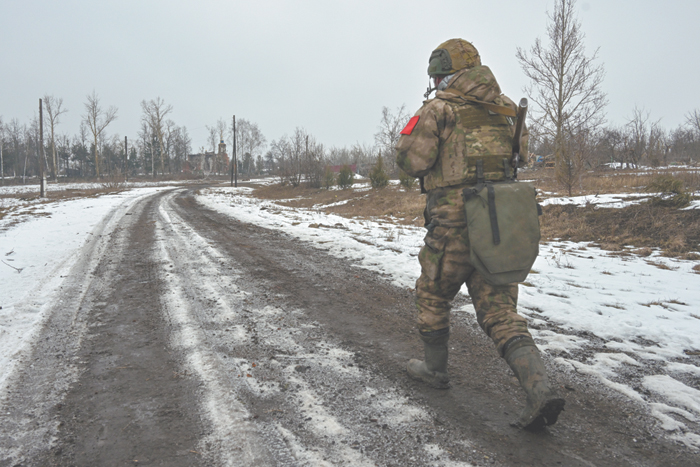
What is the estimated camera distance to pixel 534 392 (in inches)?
75.5

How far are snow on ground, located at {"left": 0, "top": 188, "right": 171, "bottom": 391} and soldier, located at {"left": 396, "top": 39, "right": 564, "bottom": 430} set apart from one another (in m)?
2.70

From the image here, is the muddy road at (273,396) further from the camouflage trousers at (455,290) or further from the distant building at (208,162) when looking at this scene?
the distant building at (208,162)

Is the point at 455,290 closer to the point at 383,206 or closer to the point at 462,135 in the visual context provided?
the point at 462,135

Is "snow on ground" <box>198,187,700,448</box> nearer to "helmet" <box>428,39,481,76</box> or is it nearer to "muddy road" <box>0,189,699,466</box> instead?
"muddy road" <box>0,189,699,466</box>

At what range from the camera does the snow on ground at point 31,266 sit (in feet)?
10.4

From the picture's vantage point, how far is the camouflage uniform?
223 cm

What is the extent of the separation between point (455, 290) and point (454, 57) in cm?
143

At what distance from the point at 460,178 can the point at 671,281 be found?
4.39 metres

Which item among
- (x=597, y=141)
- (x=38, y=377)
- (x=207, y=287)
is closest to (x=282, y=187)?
(x=597, y=141)

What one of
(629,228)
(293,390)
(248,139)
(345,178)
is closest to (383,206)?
(629,228)

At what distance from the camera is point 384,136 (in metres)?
46.6

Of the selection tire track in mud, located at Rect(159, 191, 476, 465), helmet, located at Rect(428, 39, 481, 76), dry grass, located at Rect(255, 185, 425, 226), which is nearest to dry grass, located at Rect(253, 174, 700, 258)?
dry grass, located at Rect(255, 185, 425, 226)

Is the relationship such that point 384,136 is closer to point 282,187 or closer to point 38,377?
point 282,187

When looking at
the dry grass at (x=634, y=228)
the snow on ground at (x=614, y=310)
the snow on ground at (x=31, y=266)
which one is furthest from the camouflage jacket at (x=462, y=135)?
the dry grass at (x=634, y=228)
